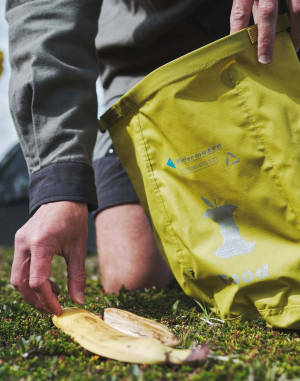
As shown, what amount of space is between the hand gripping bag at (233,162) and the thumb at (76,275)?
0.53 meters

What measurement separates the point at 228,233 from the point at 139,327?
0.64 meters

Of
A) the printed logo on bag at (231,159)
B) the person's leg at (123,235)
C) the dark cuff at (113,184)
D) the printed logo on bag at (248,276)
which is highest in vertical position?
the printed logo on bag at (231,159)

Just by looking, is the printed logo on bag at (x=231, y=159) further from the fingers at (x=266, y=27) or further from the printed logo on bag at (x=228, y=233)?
the fingers at (x=266, y=27)

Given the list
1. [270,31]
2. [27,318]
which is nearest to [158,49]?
[270,31]

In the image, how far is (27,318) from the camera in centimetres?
202

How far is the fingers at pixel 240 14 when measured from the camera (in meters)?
1.93

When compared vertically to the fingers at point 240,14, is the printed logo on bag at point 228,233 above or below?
below

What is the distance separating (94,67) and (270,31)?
102 centimetres

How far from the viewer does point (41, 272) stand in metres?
1.70

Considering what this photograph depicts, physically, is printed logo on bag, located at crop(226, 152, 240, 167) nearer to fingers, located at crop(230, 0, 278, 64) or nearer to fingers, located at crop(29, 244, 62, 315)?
fingers, located at crop(230, 0, 278, 64)

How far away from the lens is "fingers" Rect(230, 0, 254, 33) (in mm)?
1928

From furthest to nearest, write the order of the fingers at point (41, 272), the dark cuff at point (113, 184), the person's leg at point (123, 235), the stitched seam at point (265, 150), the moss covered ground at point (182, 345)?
the dark cuff at point (113, 184), the person's leg at point (123, 235), the stitched seam at point (265, 150), the fingers at point (41, 272), the moss covered ground at point (182, 345)

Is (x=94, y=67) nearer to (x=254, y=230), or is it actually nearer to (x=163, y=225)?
(x=163, y=225)

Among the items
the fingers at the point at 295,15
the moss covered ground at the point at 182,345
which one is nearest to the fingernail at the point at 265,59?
the fingers at the point at 295,15
